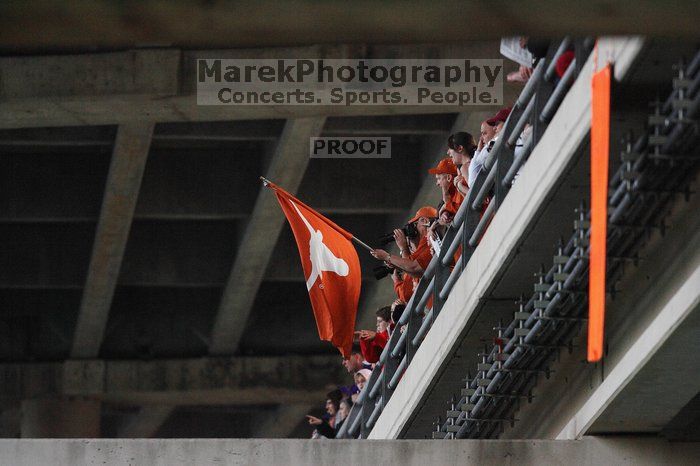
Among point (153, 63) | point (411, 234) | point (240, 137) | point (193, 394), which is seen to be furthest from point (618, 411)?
point (193, 394)

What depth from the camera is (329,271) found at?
48.0 feet

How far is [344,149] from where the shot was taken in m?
20.5

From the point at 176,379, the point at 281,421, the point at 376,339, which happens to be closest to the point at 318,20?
the point at 376,339

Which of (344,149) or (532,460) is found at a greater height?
(344,149)

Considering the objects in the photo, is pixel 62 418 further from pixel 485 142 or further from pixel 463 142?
pixel 485 142

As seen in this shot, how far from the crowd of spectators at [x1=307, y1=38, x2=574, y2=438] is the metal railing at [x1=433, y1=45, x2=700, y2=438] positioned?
1020mm

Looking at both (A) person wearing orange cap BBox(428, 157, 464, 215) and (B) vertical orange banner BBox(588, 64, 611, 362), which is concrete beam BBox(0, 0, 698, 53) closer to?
(B) vertical orange banner BBox(588, 64, 611, 362)

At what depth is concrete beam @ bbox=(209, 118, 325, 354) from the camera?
63.0 feet

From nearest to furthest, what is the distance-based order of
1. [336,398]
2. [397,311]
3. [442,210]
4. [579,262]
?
[579,262] → [442,210] → [397,311] → [336,398]

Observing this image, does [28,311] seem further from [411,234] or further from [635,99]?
[635,99]

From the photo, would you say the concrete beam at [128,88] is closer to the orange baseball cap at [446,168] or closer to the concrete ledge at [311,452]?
the orange baseball cap at [446,168]

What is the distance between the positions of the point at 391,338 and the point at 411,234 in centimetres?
95

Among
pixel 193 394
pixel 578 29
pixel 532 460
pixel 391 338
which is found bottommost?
pixel 578 29

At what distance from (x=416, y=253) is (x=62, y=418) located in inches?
537
